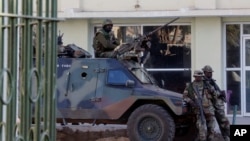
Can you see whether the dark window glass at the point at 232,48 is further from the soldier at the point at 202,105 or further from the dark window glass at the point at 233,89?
the soldier at the point at 202,105

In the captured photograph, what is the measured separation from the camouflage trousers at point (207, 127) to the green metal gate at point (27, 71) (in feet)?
33.9

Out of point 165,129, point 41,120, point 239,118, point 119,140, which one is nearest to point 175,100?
point 165,129

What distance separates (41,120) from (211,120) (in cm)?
1067

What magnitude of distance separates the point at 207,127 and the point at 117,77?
6.93 ft

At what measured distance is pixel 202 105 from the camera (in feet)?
47.7

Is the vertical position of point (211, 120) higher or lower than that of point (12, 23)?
lower

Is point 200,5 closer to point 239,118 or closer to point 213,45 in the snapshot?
point 213,45

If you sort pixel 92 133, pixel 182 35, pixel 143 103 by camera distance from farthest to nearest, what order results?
pixel 182 35, pixel 92 133, pixel 143 103

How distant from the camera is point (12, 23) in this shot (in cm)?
379

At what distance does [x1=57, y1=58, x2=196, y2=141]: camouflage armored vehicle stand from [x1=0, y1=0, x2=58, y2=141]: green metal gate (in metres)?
10.5

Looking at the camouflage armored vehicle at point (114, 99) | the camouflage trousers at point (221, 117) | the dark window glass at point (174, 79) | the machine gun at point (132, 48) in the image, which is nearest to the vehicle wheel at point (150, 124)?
the camouflage armored vehicle at point (114, 99)

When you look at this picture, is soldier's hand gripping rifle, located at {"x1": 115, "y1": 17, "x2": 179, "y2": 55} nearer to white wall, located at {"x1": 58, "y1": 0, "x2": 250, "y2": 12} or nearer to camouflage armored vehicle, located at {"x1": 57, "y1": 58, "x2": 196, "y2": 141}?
camouflage armored vehicle, located at {"x1": 57, "y1": 58, "x2": 196, "y2": 141}

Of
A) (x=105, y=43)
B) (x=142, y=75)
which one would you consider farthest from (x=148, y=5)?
(x=142, y=75)

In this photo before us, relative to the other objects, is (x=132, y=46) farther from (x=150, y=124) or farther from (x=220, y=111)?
(x=220, y=111)
